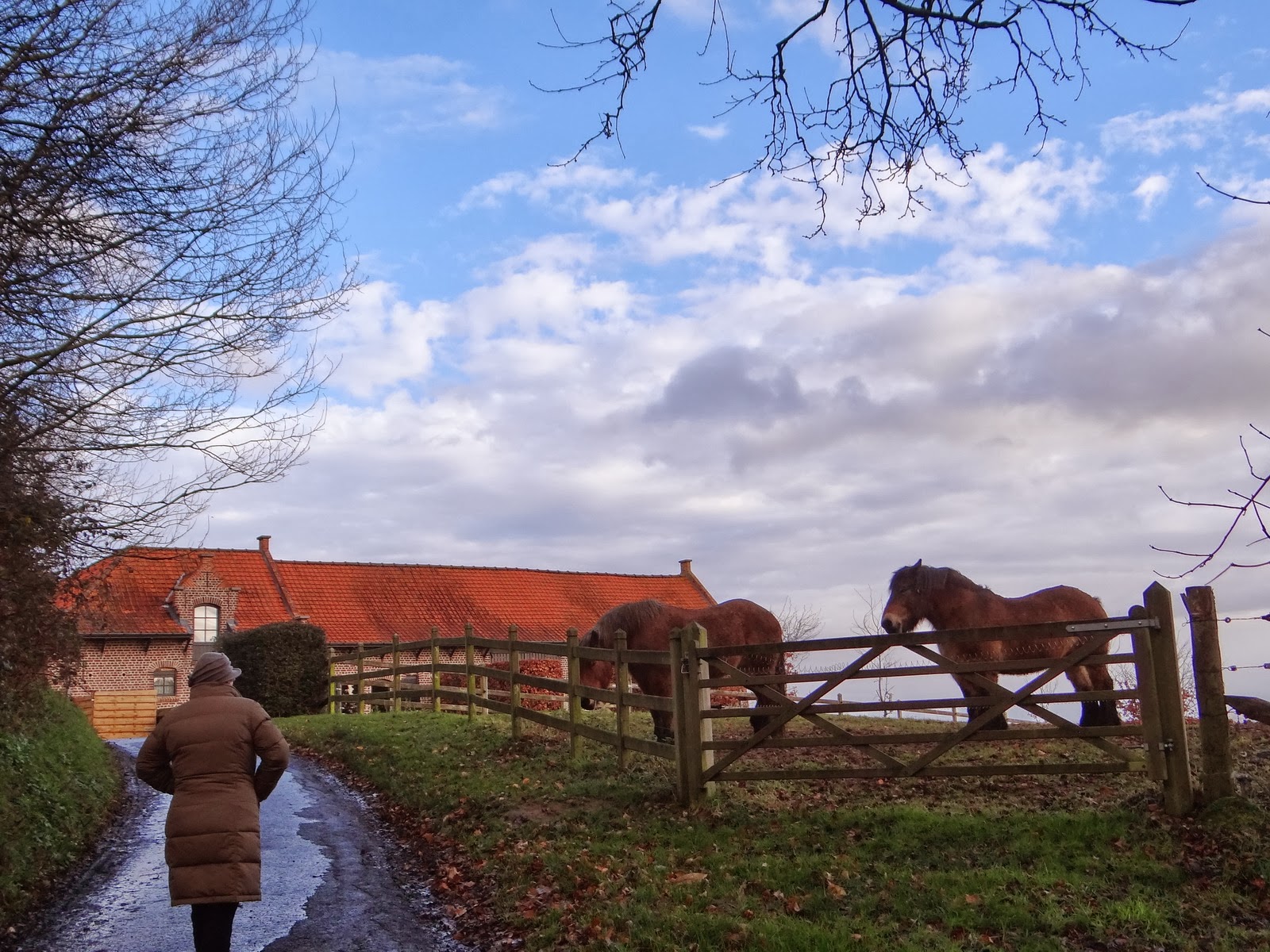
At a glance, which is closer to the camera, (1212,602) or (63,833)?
(1212,602)

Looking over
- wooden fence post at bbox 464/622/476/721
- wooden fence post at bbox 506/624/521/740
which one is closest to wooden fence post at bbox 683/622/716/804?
wooden fence post at bbox 506/624/521/740

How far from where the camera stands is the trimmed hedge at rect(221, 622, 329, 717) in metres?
24.1

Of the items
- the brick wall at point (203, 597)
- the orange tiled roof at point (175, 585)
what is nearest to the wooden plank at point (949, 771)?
the orange tiled roof at point (175, 585)

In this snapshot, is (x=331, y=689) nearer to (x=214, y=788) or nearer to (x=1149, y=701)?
(x=214, y=788)

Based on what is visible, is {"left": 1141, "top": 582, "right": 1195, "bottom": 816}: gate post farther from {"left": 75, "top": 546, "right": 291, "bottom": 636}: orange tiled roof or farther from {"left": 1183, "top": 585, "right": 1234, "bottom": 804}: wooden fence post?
{"left": 75, "top": 546, "right": 291, "bottom": 636}: orange tiled roof

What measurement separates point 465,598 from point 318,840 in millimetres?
27577

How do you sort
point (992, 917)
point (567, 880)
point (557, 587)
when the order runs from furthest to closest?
1. point (557, 587)
2. point (567, 880)
3. point (992, 917)

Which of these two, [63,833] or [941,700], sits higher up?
[941,700]

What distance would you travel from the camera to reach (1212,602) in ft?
24.2

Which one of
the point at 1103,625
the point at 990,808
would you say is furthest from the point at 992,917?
the point at 1103,625

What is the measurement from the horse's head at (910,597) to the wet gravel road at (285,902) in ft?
20.5

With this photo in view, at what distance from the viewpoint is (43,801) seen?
948 cm

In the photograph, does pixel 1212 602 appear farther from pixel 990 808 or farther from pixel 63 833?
pixel 63 833

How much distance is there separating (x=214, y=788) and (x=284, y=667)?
2025 cm
